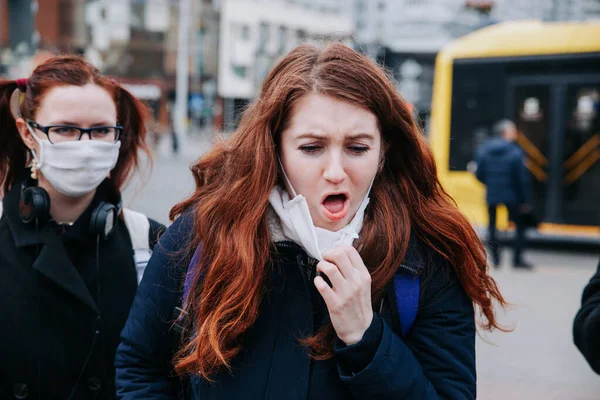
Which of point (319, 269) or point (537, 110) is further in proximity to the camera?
point (537, 110)

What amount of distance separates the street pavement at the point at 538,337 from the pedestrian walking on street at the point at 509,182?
412 mm

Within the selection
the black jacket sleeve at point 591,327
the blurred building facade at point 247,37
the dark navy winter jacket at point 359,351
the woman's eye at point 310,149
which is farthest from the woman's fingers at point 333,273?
the blurred building facade at point 247,37

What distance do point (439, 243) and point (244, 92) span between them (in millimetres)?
51655

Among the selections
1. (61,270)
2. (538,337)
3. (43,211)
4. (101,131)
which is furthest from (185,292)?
(538,337)

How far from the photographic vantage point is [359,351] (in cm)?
163

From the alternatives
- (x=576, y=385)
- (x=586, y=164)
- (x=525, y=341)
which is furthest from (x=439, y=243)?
(x=586, y=164)

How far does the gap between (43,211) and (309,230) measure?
1.26 m

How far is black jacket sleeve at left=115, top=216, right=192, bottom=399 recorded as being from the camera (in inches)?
74.2

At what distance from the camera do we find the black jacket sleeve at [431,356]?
63.9 inches

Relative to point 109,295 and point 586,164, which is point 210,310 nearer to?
point 109,295

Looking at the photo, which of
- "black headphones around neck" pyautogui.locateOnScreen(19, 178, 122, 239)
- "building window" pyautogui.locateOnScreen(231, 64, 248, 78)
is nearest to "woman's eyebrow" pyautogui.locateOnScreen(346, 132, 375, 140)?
"black headphones around neck" pyautogui.locateOnScreen(19, 178, 122, 239)

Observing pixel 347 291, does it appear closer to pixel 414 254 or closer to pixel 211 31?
pixel 414 254

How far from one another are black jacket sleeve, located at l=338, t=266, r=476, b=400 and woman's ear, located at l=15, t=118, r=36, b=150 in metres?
1.64

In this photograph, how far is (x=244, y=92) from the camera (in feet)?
173
